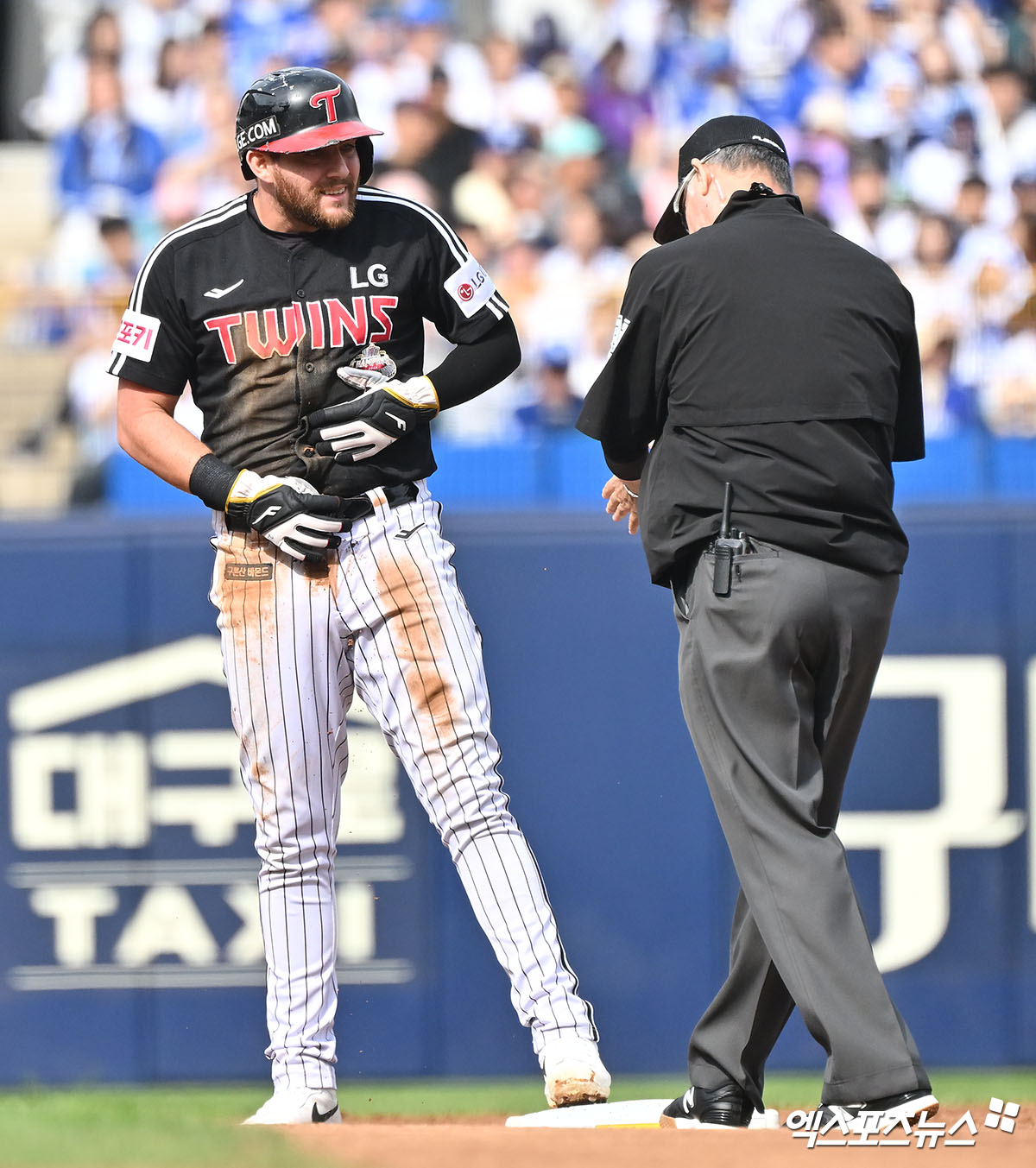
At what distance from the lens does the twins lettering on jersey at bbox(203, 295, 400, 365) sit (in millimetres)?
3930

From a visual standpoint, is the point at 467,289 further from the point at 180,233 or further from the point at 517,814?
the point at 517,814

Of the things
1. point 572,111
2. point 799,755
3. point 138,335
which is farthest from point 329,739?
point 572,111

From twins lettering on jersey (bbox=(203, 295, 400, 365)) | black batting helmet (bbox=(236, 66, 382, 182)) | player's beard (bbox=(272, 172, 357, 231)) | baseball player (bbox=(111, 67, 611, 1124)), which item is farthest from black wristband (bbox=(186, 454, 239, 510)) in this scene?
black batting helmet (bbox=(236, 66, 382, 182))

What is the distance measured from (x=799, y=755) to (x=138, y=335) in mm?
1809

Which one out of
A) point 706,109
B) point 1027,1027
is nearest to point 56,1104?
point 1027,1027

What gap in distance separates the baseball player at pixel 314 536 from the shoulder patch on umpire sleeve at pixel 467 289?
99mm

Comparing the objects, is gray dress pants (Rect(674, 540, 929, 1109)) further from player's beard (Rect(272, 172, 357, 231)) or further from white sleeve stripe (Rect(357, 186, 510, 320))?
player's beard (Rect(272, 172, 357, 231))

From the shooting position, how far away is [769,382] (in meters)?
3.38

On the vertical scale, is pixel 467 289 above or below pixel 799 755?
above

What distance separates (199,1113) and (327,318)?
2174mm

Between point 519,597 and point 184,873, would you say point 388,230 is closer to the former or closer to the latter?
point 519,597

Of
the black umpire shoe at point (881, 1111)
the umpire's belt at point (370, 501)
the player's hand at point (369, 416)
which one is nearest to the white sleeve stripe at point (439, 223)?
the player's hand at point (369, 416)

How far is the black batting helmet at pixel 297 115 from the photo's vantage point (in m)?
3.89

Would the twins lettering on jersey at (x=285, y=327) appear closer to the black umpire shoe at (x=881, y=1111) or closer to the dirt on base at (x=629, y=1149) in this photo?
the dirt on base at (x=629, y=1149)
